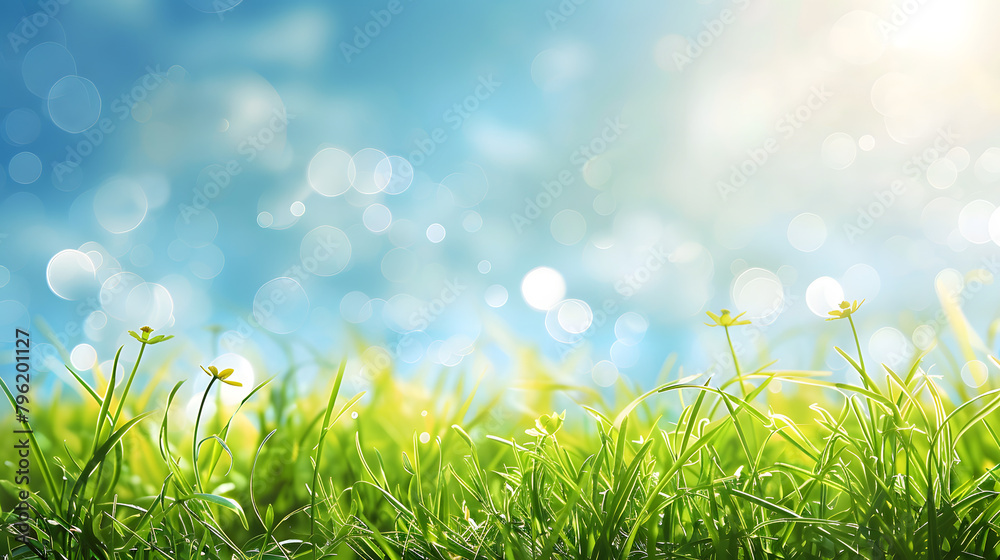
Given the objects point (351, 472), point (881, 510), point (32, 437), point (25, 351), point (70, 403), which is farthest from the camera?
point (70, 403)

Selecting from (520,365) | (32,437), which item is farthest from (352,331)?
(32,437)

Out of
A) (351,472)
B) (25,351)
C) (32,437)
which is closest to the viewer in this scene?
(32,437)

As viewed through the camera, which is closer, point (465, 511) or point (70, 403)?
point (465, 511)

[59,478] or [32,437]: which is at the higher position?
[32,437]

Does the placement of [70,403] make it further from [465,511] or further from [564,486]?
[564,486]

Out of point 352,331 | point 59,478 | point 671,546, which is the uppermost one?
point 352,331

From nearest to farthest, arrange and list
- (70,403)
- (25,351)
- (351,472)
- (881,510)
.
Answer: (881,510) < (25,351) < (351,472) < (70,403)

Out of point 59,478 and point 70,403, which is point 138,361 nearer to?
point 59,478

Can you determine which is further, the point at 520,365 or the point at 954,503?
the point at 520,365

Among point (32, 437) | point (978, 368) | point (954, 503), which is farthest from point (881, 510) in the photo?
point (32, 437)
